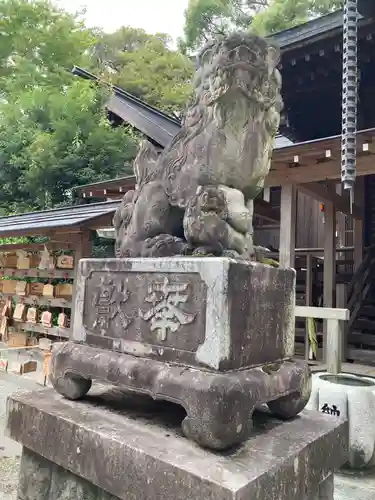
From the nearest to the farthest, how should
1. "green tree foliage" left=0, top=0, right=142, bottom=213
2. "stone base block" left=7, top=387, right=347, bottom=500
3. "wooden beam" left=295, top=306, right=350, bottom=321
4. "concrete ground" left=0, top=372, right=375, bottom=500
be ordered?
"stone base block" left=7, top=387, right=347, bottom=500 < "concrete ground" left=0, top=372, right=375, bottom=500 < "wooden beam" left=295, top=306, right=350, bottom=321 < "green tree foliage" left=0, top=0, right=142, bottom=213

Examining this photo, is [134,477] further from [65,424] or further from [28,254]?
[28,254]

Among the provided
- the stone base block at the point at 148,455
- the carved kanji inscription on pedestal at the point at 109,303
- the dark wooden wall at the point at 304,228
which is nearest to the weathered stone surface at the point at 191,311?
the carved kanji inscription on pedestal at the point at 109,303

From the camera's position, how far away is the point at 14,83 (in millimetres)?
14992

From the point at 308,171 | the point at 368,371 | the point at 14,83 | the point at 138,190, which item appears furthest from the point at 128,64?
the point at 138,190

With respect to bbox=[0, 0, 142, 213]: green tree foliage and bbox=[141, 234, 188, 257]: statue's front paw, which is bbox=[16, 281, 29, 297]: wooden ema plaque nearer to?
bbox=[0, 0, 142, 213]: green tree foliage

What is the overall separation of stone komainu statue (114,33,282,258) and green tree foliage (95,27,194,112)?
15.6 m

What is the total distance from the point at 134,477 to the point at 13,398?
988 millimetres

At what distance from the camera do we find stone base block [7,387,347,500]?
1449 millimetres

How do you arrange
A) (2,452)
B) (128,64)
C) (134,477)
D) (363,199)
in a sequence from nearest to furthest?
1. (134,477)
2. (2,452)
3. (363,199)
4. (128,64)

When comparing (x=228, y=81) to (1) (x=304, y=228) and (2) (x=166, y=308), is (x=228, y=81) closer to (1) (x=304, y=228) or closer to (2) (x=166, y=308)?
(2) (x=166, y=308)

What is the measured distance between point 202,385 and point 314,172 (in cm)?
479

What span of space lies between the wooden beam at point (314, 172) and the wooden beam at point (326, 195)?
375 mm

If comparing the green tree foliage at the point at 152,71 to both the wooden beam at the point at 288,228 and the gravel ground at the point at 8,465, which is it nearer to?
the wooden beam at the point at 288,228

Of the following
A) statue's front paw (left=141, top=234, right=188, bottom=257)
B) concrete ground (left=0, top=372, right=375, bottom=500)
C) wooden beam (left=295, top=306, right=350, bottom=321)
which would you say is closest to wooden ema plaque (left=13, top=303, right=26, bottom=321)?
concrete ground (left=0, top=372, right=375, bottom=500)
